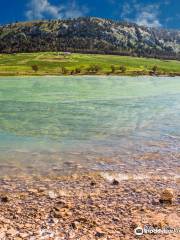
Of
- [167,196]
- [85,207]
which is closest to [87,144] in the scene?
[167,196]

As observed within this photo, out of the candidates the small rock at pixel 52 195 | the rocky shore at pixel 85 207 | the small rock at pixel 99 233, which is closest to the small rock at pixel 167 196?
the rocky shore at pixel 85 207

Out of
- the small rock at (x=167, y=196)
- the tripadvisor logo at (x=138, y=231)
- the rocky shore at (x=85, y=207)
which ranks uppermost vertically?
the small rock at (x=167, y=196)

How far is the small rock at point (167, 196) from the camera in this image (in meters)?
12.9

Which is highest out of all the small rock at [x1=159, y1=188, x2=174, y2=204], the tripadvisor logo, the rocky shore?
the small rock at [x1=159, y1=188, x2=174, y2=204]

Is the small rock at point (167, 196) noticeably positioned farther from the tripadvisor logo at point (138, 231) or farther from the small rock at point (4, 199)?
the small rock at point (4, 199)

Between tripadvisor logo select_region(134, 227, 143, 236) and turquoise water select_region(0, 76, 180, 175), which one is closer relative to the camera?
tripadvisor logo select_region(134, 227, 143, 236)

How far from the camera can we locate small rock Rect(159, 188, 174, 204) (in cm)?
1289

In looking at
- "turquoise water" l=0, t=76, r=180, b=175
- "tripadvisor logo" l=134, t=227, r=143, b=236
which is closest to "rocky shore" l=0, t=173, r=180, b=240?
"tripadvisor logo" l=134, t=227, r=143, b=236

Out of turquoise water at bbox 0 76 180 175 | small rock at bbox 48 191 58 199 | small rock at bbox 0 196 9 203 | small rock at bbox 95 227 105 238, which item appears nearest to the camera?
small rock at bbox 95 227 105 238

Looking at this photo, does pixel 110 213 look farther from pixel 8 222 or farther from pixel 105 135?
pixel 105 135

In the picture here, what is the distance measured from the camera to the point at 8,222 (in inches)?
444

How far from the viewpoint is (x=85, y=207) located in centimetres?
1257

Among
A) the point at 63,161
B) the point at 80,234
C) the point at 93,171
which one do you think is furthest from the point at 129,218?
the point at 63,161

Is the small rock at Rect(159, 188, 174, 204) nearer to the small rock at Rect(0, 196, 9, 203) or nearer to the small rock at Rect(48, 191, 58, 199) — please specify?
the small rock at Rect(48, 191, 58, 199)
